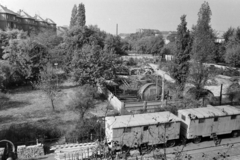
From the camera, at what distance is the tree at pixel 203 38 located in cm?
3646

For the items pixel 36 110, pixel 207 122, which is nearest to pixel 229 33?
pixel 207 122

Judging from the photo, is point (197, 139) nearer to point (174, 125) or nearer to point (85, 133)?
point (174, 125)

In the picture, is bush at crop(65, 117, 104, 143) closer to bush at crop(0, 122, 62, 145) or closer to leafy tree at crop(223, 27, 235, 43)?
bush at crop(0, 122, 62, 145)

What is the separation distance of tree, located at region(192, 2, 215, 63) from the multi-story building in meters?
34.9

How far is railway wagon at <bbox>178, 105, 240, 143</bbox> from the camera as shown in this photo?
1136 cm

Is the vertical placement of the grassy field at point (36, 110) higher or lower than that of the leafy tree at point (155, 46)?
lower

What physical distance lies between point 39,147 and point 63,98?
9.50 m

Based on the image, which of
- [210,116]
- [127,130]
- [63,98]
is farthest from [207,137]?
[63,98]

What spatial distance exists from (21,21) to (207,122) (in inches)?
1883

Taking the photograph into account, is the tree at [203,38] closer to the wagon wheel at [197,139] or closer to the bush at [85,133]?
the wagon wheel at [197,139]

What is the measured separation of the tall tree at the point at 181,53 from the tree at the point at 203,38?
1418 cm

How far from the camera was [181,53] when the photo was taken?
21.8m

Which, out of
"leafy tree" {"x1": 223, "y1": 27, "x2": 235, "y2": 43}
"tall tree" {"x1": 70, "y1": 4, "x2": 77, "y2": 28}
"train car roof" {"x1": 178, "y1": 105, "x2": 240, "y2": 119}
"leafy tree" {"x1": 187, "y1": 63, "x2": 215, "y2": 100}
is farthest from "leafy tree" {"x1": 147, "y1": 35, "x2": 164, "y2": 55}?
"train car roof" {"x1": 178, "y1": 105, "x2": 240, "y2": 119}

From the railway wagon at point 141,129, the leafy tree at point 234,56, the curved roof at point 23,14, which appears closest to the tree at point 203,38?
the leafy tree at point 234,56
